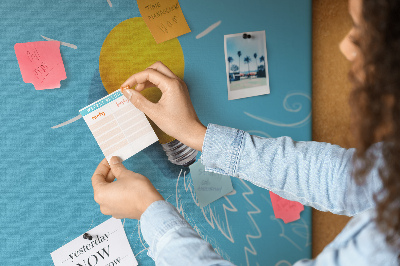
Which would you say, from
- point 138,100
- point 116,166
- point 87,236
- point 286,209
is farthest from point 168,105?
point 286,209

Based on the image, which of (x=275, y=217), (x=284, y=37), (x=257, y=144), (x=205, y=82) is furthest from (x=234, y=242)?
(x=284, y=37)

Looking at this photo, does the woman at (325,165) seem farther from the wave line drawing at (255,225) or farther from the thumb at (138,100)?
the wave line drawing at (255,225)

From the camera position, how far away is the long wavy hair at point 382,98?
38 cm

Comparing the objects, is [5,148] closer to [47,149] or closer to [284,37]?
[47,149]

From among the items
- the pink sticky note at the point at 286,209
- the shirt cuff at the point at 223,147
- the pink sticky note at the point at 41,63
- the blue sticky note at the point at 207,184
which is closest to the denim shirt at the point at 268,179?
the shirt cuff at the point at 223,147

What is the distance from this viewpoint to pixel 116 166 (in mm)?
691

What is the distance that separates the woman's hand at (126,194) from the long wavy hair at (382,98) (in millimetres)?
349

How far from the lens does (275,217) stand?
92 centimetres

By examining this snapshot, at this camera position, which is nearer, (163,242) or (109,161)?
(163,242)

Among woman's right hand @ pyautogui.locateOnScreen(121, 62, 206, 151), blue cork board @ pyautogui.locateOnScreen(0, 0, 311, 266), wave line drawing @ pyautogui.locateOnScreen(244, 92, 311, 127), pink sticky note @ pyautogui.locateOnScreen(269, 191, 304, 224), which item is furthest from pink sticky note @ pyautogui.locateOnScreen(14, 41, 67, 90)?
pink sticky note @ pyautogui.locateOnScreen(269, 191, 304, 224)

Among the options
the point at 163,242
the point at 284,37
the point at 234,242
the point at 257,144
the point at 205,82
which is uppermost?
the point at 284,37

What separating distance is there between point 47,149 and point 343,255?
1.91 ft

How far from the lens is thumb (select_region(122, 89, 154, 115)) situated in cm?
69

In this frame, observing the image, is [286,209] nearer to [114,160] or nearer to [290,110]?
[290,110]
